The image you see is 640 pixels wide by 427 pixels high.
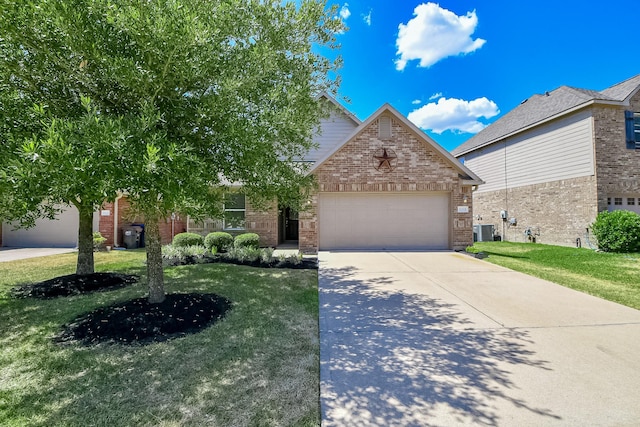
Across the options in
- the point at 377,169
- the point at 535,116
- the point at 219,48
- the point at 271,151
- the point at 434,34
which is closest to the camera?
the point at 219,48

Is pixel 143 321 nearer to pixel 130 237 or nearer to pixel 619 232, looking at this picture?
pixel 130 237

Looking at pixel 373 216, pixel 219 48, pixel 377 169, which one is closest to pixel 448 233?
pixel 373 216

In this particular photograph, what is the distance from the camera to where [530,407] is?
106 inches

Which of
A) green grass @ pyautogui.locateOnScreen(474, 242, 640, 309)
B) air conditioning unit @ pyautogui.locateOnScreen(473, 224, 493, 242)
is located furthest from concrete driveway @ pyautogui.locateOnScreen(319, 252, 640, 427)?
air conditioning unit @ pyautogui.locateOnScreen(473, 224, 493, 242)

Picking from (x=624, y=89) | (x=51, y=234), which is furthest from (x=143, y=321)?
(x=624, y=89)

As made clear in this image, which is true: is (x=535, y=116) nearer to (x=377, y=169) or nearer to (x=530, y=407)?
(x=377, y=169)

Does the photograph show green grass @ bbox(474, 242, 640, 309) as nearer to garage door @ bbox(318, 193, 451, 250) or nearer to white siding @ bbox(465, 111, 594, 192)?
garage door @ bbox(318, 193, 451, 250)

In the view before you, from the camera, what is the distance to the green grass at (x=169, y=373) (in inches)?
104

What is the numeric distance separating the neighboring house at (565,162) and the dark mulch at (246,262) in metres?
12.7

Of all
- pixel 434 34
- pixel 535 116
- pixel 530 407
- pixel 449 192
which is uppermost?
pixel 434 34

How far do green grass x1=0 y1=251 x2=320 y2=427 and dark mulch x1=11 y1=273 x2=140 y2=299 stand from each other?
2.06ft

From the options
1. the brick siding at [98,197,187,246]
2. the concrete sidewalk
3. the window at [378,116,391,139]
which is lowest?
the concrete sidewalk

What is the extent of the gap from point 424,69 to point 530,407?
1936 cm

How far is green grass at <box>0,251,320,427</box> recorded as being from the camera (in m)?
2.65
